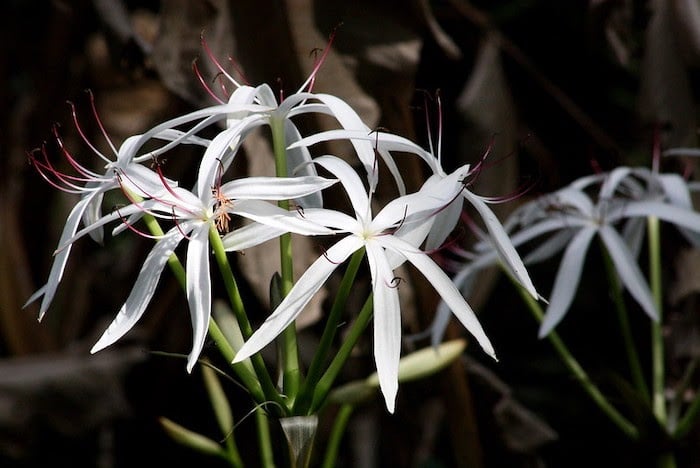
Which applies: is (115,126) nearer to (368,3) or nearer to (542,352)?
(368,3)

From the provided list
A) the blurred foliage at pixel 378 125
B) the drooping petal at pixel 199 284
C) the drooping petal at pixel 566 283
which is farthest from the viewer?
the blurred foliage at pixel 378 125

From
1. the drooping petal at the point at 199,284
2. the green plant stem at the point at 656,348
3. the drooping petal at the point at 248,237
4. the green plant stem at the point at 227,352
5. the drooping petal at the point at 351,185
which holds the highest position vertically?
the drooping petal at the point at 351,185

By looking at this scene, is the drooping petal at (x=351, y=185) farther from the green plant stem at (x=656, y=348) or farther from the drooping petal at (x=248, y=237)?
the green plant stem at (x=656, y=348)

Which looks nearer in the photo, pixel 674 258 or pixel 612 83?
pixel 674 258

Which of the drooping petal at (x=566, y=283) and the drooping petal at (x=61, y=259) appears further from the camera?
the drooping petal at (x=566, y=283)

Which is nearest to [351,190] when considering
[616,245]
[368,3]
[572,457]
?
[616,245]

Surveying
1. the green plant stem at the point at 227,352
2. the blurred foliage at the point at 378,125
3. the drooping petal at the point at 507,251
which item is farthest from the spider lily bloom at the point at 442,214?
the blurred foliage at the point at 378,125

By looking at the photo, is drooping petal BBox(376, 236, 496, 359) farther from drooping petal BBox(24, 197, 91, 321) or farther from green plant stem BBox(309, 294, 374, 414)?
drooping petal BBox(24, 197, 91, 321)
